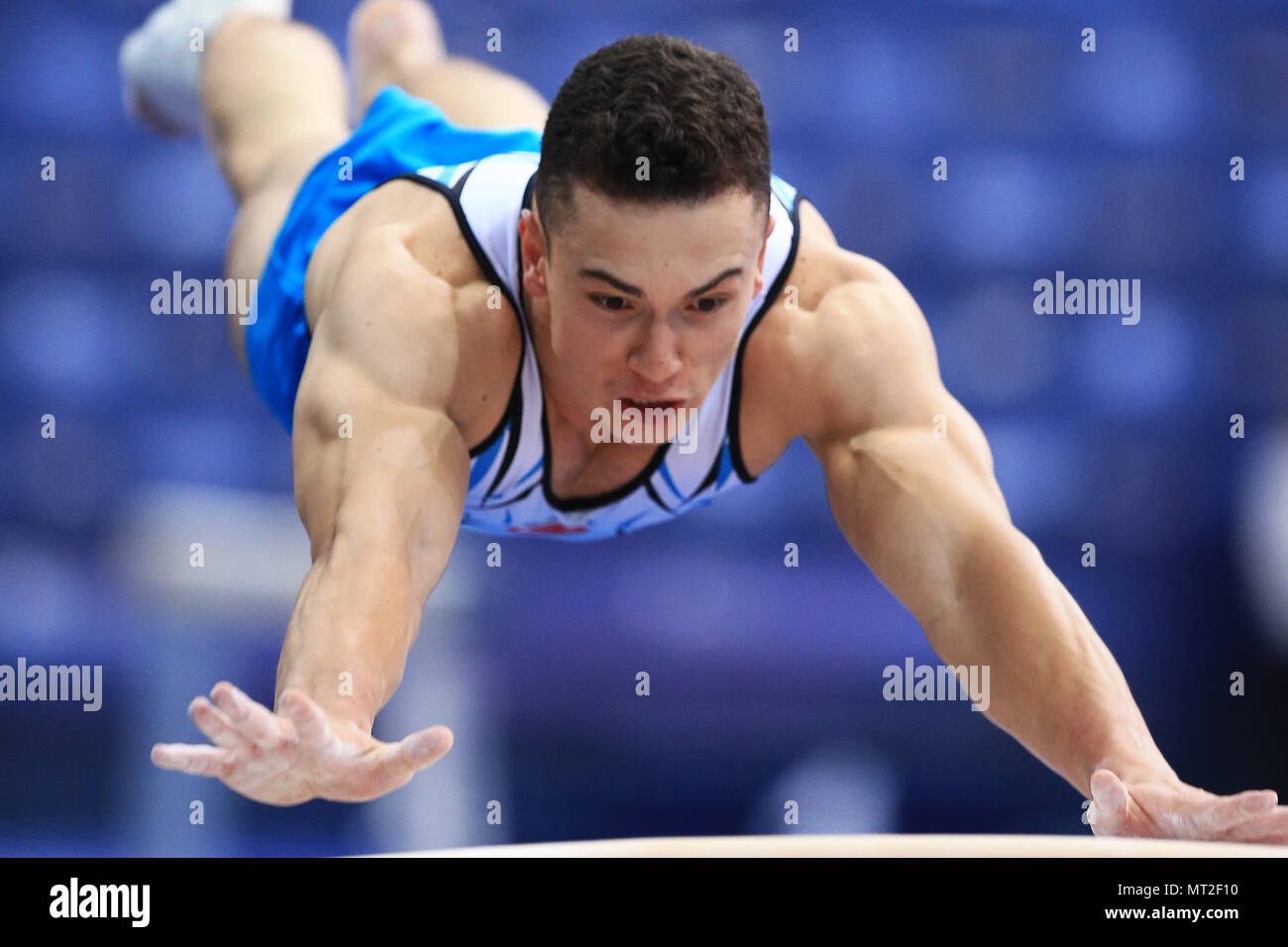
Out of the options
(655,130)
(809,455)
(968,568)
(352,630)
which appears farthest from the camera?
(809,455)

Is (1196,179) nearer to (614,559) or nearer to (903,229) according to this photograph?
(903,229)

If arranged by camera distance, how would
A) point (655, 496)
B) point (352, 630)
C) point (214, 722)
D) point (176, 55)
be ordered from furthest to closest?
point (176, 55), point (655, 496), point (352, 630), point (214, 722)

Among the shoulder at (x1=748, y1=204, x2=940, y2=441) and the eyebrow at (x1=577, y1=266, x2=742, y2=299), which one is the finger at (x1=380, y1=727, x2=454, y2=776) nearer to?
the eyebrow at (x1=577, y1=266, x2=742, y2=299)

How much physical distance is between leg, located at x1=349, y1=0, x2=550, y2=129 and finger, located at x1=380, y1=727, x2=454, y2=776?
5.27 ft

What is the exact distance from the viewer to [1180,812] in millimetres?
1210

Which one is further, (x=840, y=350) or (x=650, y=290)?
(x=840, y=350)

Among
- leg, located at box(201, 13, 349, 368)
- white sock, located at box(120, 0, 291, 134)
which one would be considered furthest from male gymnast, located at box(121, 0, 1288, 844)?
white sock, located at box(120, 0, 291, 134)

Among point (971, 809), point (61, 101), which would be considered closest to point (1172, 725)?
point (971, 809)

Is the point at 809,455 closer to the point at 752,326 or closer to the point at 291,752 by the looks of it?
the point at 752,326

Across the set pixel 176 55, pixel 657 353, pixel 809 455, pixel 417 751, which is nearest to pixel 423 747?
pixel 417 751

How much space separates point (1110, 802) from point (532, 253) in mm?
893

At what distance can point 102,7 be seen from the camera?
372 centimetres

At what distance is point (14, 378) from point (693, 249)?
9.05 feet

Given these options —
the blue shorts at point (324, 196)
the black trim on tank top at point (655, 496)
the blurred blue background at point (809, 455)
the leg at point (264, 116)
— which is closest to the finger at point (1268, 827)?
the black trim on tank top at point (655, 496)
